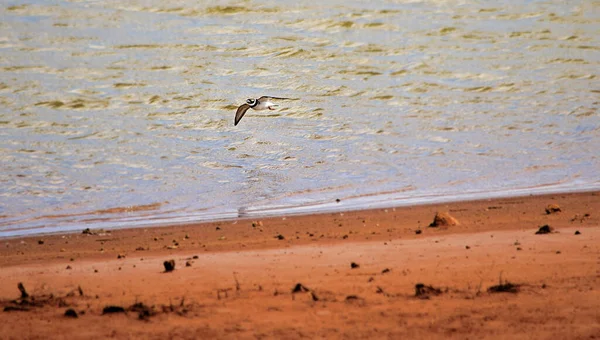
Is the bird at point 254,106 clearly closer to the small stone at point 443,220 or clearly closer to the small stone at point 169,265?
the small stone at point 443,220

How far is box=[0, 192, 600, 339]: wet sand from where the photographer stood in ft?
17.3

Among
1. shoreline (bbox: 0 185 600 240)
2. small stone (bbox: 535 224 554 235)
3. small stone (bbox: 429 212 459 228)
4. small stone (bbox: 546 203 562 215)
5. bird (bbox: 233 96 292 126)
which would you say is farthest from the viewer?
bird (bbox: 233 96 292 126)

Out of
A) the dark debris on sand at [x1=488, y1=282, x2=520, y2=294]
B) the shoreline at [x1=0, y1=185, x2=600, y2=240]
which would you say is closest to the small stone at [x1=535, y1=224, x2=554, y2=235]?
the dark debris on sand at [x1=488, y1=282, x2=520, y2=294]

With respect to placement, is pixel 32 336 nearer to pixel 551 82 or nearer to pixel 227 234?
pixel 227 234

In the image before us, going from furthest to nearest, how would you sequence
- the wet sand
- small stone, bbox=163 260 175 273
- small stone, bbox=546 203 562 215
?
small stone, bbox=546 203 562 215, small stone, bbox=163 260 175 273, the wet sand

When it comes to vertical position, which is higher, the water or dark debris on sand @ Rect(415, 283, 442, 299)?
the water

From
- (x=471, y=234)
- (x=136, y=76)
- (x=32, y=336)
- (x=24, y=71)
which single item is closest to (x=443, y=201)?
(x=471, y=234)

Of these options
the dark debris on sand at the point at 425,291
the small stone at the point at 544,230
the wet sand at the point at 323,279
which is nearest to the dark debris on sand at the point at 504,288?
the wet sand at the point at 323,279

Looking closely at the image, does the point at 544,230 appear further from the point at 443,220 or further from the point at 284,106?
the point at 284,106

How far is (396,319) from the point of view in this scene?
5.31m

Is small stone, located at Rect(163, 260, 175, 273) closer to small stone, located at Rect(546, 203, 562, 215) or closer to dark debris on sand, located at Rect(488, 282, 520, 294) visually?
dark debris on sand, located at Rect(488, 282, 520, 294)

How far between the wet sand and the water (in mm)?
1345

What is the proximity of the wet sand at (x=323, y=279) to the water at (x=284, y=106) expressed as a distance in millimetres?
1345

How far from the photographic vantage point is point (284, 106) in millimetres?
15008
